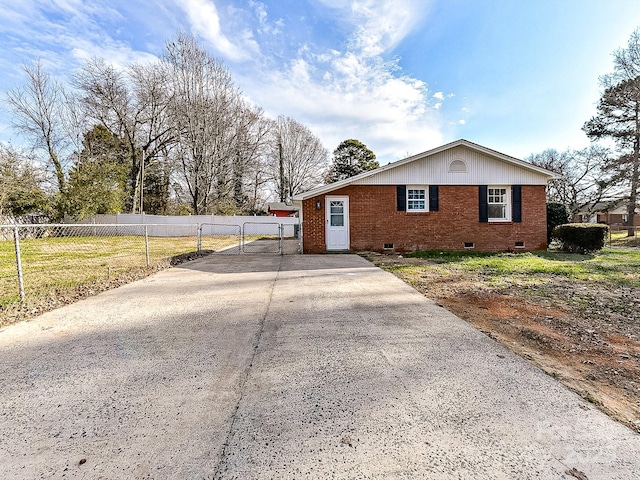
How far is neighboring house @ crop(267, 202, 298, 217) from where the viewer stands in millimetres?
27591

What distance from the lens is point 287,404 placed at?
6.79 ft

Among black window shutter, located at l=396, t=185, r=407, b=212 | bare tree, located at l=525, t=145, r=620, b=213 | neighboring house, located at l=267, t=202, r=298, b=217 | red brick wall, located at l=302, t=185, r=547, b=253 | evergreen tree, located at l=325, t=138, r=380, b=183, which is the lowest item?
red brick wall, located at l=302, t=185, r=547, b=253

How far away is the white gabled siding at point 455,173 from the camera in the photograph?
11172mm

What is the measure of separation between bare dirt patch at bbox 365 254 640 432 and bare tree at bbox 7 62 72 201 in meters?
26.2

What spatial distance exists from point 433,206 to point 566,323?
811 cm

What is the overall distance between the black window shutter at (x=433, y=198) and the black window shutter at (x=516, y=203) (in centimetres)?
300

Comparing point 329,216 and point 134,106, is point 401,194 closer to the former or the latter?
point 329,216

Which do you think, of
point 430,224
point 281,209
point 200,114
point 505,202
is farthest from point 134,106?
point 505,202

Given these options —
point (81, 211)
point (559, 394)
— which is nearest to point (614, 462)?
point (559, 394)

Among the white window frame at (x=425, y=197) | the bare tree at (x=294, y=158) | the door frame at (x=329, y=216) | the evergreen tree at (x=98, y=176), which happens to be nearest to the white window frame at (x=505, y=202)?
the white window frame at (x=425, y=197)

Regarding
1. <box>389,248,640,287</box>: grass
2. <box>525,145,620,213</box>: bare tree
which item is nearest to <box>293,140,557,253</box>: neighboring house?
<box>389,248,640,287</box>: grass

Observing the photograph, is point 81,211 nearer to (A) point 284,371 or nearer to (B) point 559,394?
(A) point 284,371

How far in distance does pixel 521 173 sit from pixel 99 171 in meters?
25.9

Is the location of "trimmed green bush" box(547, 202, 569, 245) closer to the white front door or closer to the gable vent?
the gable vent
